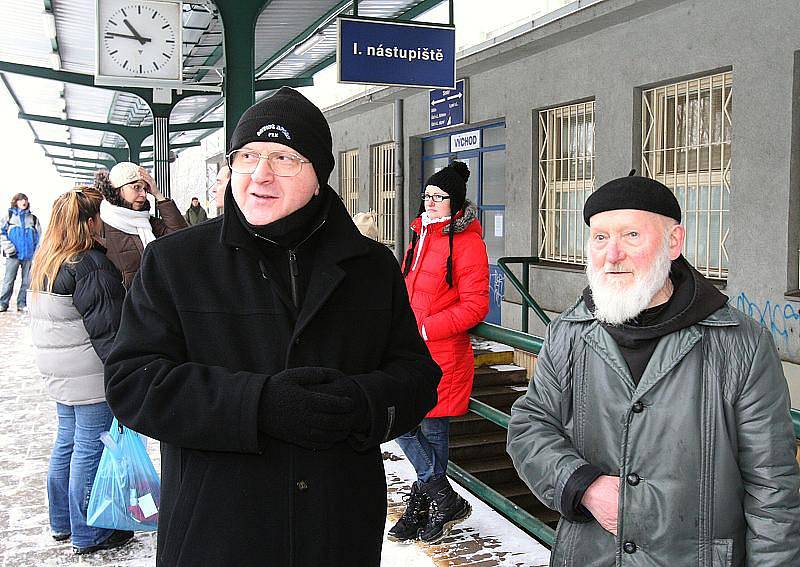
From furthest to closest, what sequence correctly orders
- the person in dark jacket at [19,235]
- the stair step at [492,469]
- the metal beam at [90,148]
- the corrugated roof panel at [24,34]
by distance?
the metal beam at [90,148] → the person in dark jacket at [19,235] → the corrugated roof panel at [24,34] → the stair step at [492,469]

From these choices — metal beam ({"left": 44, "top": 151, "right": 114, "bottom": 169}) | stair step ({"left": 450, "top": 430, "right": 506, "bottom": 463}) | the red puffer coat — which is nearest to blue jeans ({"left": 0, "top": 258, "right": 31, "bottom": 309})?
stair step ({"left": 450, "top": 430, "right": 506, "bottom": 463})

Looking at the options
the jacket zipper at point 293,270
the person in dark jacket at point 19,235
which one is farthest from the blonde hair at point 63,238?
the person in dark jacket at point 19,235

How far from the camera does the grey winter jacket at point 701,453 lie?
194 centimetres

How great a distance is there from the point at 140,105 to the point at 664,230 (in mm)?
19223

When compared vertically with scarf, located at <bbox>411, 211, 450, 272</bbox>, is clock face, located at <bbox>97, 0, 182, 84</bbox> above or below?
above

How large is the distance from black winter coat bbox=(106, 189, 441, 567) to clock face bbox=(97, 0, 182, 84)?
7.62 meters

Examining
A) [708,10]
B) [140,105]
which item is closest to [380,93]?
[708,10]

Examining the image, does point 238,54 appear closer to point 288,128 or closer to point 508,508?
point 508,508

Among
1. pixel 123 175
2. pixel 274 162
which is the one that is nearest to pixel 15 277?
pixel 123 175

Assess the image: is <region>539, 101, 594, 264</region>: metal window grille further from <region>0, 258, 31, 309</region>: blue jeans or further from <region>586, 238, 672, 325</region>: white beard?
<region>0, 258, 31, 309</region>: blue jeans

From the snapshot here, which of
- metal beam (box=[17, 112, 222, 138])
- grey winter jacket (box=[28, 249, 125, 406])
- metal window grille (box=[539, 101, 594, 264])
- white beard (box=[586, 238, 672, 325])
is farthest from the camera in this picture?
metal beam (box=[17, 112, 222, 138])

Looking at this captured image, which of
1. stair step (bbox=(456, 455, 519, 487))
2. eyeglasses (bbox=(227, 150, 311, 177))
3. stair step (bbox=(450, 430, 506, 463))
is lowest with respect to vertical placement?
stair step (bbox=(456, 455, 519, 487))

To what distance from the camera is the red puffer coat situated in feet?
13.1

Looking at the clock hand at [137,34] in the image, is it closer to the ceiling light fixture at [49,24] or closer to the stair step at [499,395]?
the ceiling light fixture at [49,24]
